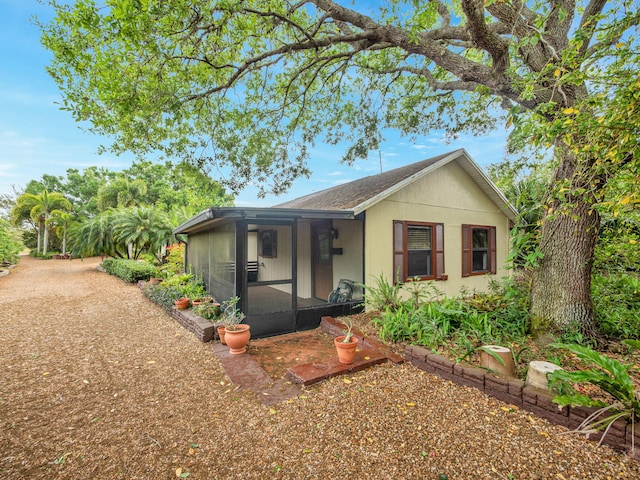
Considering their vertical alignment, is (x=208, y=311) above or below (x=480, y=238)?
below

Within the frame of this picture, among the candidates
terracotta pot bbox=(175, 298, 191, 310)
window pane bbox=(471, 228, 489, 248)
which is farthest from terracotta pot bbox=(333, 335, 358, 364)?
window pane bbox=(471, 228, 489, 248)

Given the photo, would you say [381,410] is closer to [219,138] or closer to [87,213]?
[219,138]

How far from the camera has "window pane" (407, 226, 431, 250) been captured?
7.21 meters

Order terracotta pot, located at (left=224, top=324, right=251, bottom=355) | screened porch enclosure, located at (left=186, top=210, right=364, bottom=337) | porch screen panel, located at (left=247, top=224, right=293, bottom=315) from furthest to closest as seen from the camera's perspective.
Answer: porch screen panel, located at (left=247, top=224, right=293, bottom=315), screened porch enclosure, located at (left=186, top=210, right=364, bottom=337), terracotta pot, located at (left=224, top=324, right=251, bottom=355)

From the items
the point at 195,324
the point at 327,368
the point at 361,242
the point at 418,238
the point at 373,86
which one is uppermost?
the point at 373,86

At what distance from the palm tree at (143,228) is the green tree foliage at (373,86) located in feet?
29.9

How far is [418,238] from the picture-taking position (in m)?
7.36

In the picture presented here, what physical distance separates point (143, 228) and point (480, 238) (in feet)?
50.6

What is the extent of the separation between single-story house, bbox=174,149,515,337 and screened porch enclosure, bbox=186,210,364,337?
0.02m

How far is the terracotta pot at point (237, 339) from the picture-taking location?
14.6ft

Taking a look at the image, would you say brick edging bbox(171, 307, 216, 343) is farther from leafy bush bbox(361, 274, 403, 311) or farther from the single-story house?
leafy bush bbox(361, 274, 403, 311)

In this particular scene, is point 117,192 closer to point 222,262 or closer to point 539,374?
point 222,262

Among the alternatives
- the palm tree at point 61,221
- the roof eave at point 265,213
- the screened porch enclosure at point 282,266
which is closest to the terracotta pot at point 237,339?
the screened porch enclosure at point 282,266

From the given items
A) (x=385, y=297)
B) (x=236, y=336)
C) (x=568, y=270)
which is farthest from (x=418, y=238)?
(x=236, y=336)
